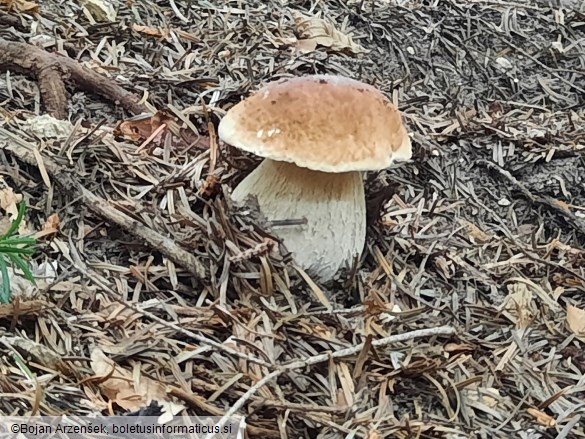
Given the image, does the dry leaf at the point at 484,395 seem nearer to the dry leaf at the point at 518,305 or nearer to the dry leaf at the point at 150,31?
the dry leaf at the point at 518,305

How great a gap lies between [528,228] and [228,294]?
3.39 feet

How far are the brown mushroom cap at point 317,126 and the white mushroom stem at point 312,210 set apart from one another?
0.14 m

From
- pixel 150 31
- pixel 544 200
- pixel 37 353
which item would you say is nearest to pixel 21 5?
pixel 150 31

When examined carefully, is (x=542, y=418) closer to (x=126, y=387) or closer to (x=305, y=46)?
(x=126, y=387)

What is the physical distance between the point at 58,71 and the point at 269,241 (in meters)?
0.90

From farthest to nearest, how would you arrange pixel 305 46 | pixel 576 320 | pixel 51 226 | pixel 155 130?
pixel 305 46 < pixel 155 130 < pixel 576 320 < pixel 51 226

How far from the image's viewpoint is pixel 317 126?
1.55m

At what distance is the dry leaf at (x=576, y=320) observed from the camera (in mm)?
1743

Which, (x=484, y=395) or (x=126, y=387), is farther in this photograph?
(x=484, y=395)

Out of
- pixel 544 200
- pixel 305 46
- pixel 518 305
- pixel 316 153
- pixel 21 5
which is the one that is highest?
pixel 316 153

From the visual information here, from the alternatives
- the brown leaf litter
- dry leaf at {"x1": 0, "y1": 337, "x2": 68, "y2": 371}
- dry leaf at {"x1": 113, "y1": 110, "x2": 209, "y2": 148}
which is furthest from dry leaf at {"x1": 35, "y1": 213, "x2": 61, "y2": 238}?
dry leaf at {"x1": 113, "y1": 110, "x2": 209, "y2": 148}

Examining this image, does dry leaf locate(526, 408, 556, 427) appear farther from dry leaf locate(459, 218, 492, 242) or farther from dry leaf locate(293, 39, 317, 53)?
dry leaf locate(293, 39, 317, 53)

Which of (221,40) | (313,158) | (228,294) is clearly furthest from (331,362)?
(221,40)

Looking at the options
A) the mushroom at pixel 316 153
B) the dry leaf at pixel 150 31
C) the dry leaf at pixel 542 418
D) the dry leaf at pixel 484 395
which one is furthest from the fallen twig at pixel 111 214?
the dry leaf at pixel 150 31
